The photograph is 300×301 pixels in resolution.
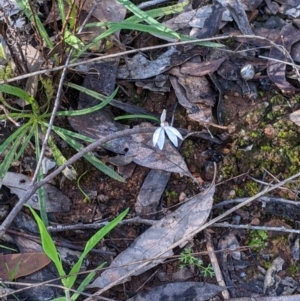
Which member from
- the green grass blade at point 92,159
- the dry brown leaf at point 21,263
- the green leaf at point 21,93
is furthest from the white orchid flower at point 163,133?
the dry brown leaf at point 21,263

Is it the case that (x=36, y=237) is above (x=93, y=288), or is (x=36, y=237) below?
above

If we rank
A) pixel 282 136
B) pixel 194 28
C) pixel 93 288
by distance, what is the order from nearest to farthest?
pixel 93 288 → pixel 282 136 → pixel 194 28

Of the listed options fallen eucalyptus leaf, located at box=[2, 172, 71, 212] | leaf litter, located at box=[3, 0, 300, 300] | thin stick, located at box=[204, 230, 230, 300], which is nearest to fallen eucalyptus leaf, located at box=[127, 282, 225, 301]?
thin stick, located at box=[204, 230, 230, 300]

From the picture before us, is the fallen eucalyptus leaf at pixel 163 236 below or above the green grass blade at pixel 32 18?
below

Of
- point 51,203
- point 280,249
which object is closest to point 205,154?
point 280,249

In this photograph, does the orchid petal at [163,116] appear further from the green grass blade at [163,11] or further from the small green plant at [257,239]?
the small green plant at [257,239]

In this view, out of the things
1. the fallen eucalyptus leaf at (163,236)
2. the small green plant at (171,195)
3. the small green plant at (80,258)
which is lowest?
the fallen eucalyptus leaf at (163,236)

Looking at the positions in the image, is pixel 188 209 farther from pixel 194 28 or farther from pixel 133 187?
pixel 194 28

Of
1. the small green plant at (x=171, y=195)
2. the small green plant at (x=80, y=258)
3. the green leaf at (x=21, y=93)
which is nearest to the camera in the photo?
the small green plant at (x=80, y=258)
